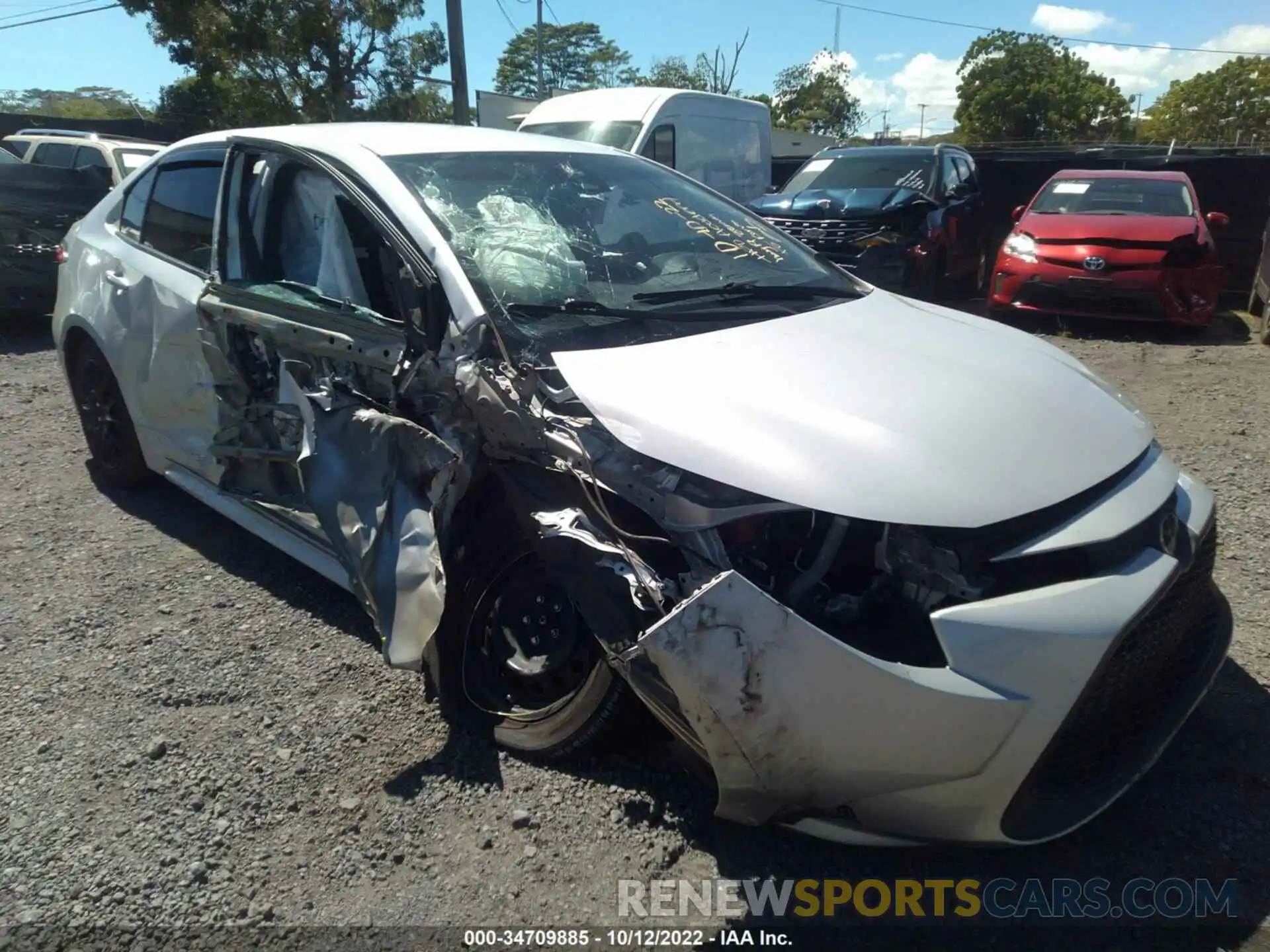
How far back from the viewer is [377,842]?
93.1 inches

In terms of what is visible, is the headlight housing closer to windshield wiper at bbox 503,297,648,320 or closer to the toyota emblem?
the toyota emblem

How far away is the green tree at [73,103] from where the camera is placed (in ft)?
135

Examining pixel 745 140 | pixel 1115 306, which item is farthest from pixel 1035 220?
pixel 745 140

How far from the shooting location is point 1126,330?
8.71 m

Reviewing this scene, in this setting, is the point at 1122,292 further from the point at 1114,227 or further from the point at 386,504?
the point at 386,504

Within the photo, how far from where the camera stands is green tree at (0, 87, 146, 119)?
41281mm

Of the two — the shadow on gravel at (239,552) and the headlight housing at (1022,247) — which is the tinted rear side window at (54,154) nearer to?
the shadow on gravel at (239,552)

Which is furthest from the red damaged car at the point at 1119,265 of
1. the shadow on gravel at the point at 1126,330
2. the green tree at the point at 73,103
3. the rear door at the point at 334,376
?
the green tree at the point at 73,103

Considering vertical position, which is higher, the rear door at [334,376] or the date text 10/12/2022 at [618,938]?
the rear door at [334,376]

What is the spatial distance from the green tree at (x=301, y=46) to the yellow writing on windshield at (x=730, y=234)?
22713mm

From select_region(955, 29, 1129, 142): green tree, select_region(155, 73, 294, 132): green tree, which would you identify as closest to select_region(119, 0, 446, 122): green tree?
select_region(155, 73, 294, 132): green tree

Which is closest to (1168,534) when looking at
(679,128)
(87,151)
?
(679,128)

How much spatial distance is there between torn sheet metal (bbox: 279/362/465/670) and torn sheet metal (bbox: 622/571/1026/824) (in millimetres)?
834

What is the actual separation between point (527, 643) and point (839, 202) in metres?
7.38
